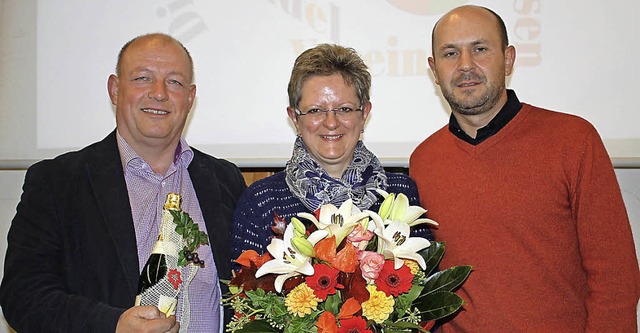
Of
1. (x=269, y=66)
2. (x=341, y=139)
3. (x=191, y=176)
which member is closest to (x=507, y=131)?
(x=341, y=139)

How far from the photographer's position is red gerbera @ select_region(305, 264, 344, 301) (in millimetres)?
1747

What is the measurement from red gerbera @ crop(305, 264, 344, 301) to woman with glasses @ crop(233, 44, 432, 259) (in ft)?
1.77

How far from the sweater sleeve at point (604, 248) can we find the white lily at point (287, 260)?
0.97 metres

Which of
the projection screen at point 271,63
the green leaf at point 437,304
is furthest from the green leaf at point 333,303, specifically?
the projection screen at point 271,63

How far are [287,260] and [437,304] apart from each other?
41cm

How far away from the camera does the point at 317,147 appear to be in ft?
7.68

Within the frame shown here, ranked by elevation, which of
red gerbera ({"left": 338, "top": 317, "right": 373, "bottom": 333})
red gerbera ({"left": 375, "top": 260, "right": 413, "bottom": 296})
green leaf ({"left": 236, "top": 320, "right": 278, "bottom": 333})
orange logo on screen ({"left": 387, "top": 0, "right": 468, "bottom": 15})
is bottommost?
green leaf ({"left": 236, "top": 320, "right": 278, "bottom": 333})

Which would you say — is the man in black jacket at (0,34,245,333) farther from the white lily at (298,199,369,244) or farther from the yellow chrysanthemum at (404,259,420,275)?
the yellow chrysanthemum at (404,259,420,275)

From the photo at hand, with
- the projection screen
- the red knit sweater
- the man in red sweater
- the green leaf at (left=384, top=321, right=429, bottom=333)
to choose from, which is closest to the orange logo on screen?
the projection screen

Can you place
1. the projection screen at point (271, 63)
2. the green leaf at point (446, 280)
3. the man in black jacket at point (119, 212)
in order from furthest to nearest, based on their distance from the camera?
the projection screen at point (271, 63) < the man in black jacket at point (119, 212) < the green leaf at point (446, 280)

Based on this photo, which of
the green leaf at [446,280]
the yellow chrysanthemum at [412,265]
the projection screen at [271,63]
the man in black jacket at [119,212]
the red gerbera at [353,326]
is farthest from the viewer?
the projection screen at [271,63]

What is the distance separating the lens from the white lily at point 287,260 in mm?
1775

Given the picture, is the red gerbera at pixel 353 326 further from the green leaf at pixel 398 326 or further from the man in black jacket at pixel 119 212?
the man in black jacket at pixel 119 212

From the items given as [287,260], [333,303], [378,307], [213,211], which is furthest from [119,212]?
[378,307]
